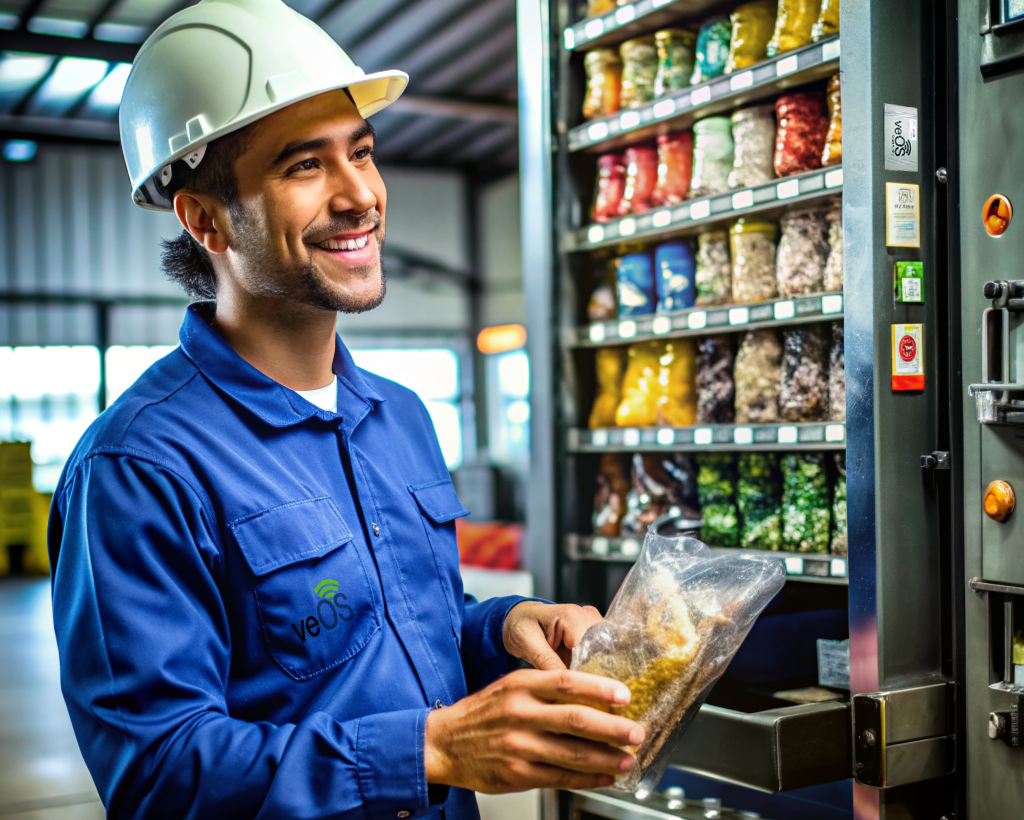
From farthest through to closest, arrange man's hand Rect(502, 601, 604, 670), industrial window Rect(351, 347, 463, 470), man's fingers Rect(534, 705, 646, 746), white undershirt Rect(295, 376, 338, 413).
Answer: industrial window Rect(351, 347, 463, 470), white undershirt Rect(295, 376, 338, 413), man's hand Rect(502, 601, 604, 670), man's fingers Rect(534, 705, 646, 746)

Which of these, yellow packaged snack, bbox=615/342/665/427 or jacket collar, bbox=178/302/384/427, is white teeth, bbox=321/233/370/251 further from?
yellow packaged snack, bbox=615/342/665/427

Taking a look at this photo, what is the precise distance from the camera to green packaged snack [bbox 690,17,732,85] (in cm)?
260

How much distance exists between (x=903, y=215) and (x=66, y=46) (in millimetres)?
9725

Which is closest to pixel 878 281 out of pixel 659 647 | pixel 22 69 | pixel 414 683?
pixel 659 647

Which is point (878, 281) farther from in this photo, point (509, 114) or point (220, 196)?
point (509, 114)

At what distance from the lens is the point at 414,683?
5.26 ft

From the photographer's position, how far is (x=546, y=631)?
171 cm

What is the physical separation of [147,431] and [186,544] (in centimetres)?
19

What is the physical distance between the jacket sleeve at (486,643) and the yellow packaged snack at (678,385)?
41.3 inches

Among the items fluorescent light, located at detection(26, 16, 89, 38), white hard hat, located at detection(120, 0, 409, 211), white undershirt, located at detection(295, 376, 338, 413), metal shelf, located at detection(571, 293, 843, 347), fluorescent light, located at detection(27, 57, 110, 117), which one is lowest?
white undershirt, located at detection(295, 376, 338, 413)

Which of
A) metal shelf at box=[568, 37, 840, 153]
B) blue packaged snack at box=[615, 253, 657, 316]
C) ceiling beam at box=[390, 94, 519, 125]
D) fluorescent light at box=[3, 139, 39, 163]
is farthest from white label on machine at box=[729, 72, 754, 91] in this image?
fluorescent light at box=[3, 139, 39, 163]

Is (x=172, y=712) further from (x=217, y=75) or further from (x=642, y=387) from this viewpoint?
(x=642, y=387)

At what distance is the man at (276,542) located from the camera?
4.23ft

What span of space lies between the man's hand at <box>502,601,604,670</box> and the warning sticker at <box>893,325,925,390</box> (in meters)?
0.78
